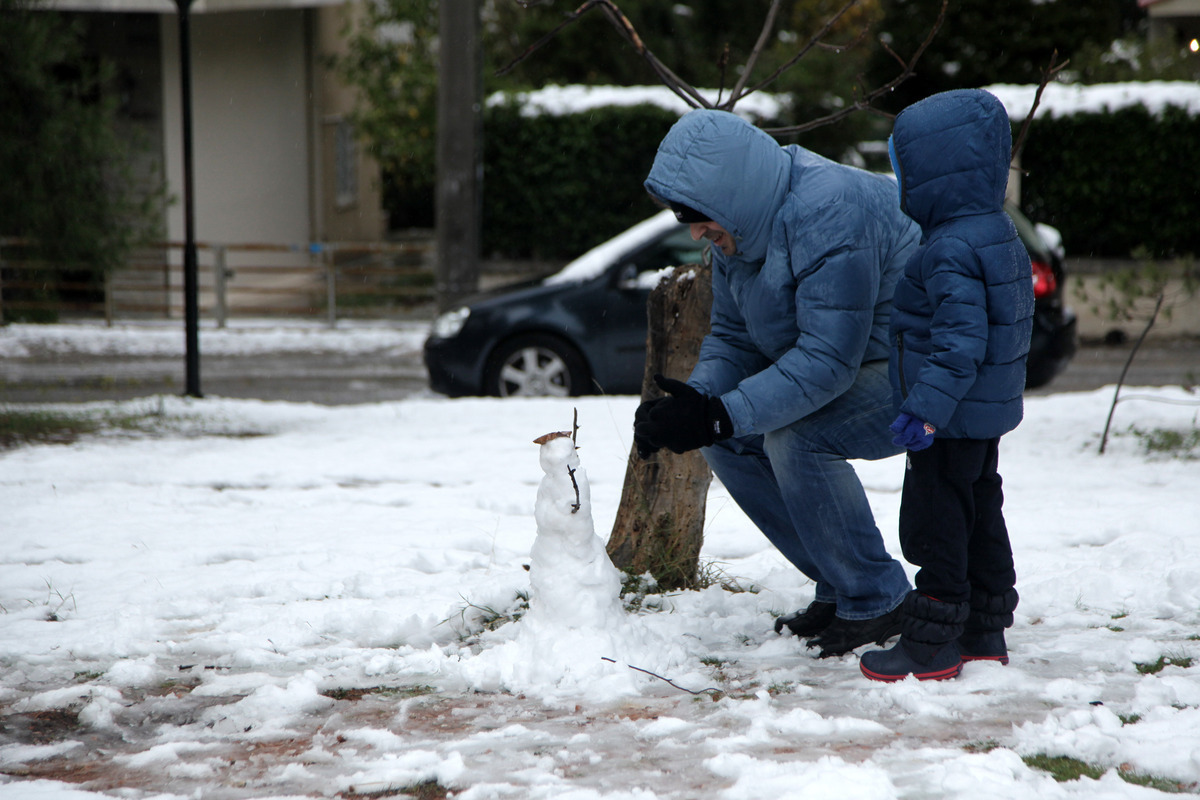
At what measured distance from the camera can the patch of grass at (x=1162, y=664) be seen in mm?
3041

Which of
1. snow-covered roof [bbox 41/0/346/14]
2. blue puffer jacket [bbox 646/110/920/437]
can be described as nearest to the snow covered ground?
blue puffer jacket [bbox 646/110/920/437]

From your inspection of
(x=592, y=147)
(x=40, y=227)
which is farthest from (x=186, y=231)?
(x=592, y=147)

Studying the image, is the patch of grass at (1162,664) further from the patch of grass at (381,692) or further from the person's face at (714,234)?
the patch of grass at (381,692)

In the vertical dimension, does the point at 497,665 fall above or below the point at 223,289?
below

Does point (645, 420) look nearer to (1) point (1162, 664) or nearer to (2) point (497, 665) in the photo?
(2) point (497, 665)

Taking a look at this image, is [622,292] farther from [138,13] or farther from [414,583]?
[138,13]

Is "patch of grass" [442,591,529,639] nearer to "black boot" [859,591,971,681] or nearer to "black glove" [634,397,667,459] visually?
"black glove" [634,397,667,459]

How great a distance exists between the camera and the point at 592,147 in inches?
547

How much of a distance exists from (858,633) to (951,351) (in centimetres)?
90

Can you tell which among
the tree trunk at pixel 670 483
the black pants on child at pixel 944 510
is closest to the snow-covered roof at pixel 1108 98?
the tree trunk at pixel 670 483

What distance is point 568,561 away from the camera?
307cm

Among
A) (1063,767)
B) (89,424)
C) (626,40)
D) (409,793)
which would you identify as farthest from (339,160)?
(1063,767)

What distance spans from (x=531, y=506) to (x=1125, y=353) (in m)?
9.31

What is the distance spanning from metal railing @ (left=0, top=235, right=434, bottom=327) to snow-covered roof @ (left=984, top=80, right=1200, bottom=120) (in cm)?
744
